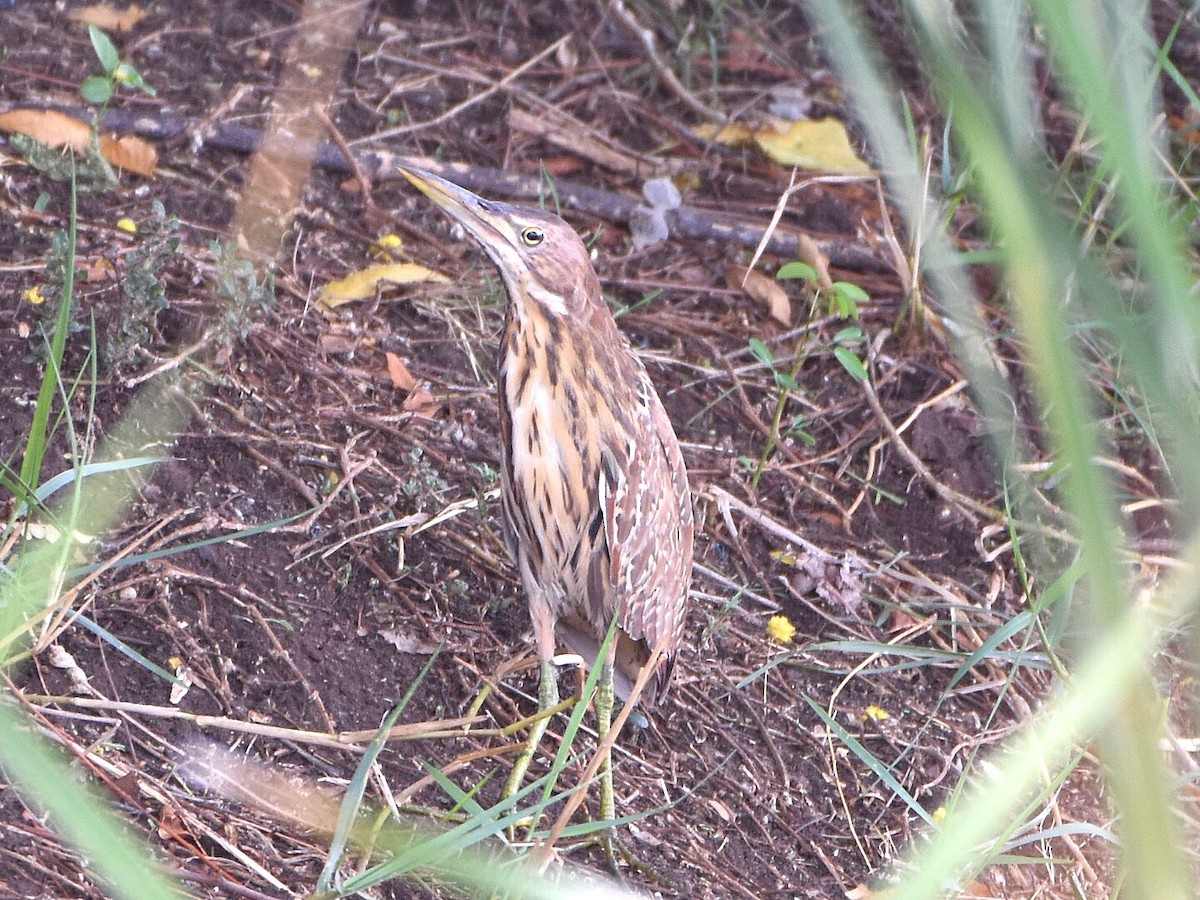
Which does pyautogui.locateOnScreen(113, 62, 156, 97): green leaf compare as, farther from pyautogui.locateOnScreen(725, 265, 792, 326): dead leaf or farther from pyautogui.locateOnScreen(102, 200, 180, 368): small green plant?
pyautogui.locateOnScreen(725, 265, 792, 326): dead leaf

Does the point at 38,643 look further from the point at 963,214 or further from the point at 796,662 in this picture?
the point at 963,214

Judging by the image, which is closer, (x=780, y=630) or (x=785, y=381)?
(x=780, y=630)

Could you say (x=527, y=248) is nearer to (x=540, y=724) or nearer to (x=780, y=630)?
(x=540, y=724)

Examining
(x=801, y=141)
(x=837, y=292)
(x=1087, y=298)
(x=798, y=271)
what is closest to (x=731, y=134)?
(x=801, y=141)

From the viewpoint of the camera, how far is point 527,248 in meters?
3.64

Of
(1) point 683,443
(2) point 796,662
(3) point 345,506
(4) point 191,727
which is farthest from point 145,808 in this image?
(1) point 683,443

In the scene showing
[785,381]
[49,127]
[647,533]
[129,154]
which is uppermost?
[49,127]

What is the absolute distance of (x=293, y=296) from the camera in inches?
183

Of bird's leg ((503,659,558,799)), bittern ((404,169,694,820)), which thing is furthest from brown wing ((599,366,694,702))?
bird's leg ((503,659,558,799))

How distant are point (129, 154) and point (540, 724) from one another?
2437mm

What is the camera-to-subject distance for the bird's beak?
11.9 ft

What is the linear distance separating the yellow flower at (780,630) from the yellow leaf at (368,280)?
1643mm

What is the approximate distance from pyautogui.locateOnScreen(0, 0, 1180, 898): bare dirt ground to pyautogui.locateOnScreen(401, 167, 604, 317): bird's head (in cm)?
78

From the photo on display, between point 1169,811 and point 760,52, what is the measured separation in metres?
5.80
